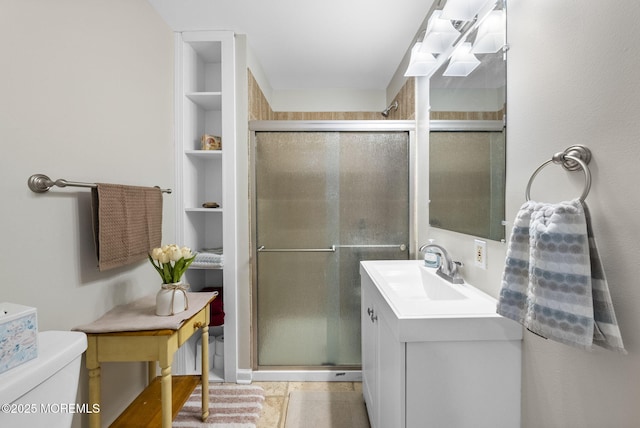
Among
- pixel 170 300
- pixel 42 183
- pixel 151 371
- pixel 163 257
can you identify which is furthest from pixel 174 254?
pixel 151 371

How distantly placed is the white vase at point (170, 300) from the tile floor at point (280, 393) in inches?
35.5

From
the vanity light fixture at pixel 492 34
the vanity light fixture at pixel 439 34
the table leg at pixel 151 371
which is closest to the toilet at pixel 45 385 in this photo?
the table leg at pixel 151 371

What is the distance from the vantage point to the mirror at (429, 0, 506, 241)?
1.22 m

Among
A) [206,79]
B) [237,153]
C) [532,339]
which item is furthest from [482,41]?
[206,79]

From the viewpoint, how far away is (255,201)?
2.26 m

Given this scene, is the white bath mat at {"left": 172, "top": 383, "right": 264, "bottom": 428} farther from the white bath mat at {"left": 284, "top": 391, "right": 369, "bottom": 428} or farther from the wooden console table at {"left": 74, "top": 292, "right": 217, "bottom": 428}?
the wooden console table at {"left": 74, "top": 292, "right": 217, "bottom": 428}

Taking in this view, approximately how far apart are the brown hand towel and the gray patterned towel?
158 centimetres

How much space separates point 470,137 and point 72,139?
68.0 inches

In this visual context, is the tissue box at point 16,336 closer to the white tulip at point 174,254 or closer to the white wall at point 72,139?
the white wall at point 72,139

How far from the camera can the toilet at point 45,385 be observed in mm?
775

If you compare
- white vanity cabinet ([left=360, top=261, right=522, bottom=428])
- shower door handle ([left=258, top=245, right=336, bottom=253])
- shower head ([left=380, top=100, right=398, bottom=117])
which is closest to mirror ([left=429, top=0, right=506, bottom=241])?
white vanity cabinet ([left=360, top=261, right=522, bottom=428])

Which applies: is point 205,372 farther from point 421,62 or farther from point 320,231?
point 421,62

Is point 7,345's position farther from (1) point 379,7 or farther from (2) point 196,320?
(1) point 379,7

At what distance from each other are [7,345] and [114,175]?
3.13 feet
